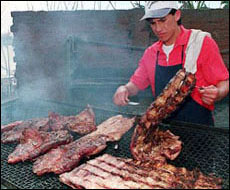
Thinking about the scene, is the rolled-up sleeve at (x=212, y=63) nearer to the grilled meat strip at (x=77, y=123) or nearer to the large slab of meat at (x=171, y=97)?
the large slab of meat at (x=171, y=97)

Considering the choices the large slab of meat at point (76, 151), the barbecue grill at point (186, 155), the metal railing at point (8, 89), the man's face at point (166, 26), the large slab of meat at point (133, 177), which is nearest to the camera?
the large slab of meat at point (133, 177)

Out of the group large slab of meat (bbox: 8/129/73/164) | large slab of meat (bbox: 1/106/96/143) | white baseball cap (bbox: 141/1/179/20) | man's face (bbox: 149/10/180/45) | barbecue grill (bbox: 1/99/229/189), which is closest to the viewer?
barbecue grill (bbox: 1/99/229/189)

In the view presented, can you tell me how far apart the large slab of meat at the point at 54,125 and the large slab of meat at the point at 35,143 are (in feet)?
0.82

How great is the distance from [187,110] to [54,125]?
6.68 feet

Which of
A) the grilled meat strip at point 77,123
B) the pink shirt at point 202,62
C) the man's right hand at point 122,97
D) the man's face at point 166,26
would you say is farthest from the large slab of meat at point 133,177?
the man's face at point 166,26

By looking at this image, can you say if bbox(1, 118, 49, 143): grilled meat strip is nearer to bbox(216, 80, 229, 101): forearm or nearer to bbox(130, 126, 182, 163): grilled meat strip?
bbox(130, 126, 182, 163): grilled meat strip

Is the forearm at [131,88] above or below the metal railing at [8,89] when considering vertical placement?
above

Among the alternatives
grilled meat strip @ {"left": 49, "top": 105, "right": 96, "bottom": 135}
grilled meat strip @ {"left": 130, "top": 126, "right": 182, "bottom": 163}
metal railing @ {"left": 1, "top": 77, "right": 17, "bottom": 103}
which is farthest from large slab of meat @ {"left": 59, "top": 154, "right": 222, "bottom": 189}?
metal railing @ {"left": 1, "top": 77, "right": 17, "bottom": 103}

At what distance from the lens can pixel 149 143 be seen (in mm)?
3125

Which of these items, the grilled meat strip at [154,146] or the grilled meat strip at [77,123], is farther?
the grilled meat strip at [77,123]

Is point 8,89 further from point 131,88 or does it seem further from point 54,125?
point 131,88

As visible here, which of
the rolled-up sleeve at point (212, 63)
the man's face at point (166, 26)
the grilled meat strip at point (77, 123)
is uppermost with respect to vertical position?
the man's face at point (166, 26)

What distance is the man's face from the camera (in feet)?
11.4

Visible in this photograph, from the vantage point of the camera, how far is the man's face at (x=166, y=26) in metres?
3.48
